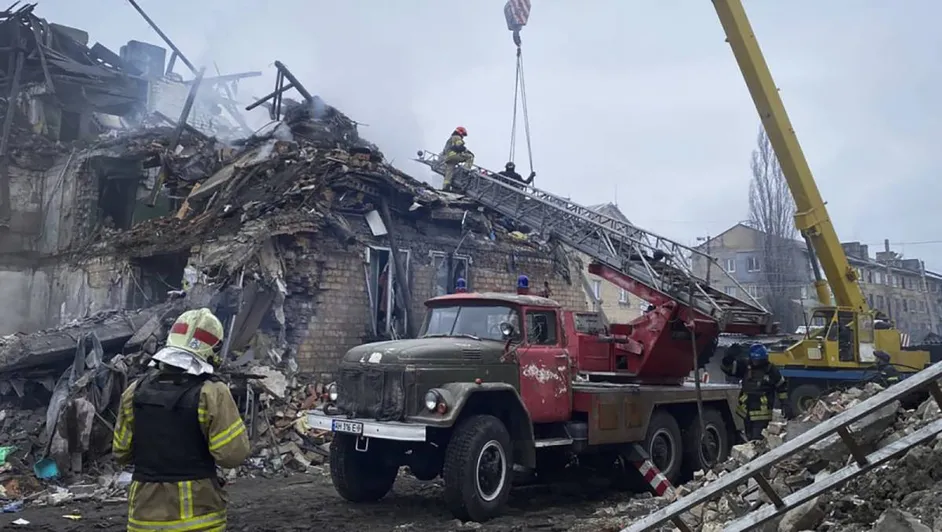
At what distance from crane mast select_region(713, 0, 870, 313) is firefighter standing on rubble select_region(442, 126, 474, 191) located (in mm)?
6124

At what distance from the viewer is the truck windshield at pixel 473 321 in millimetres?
8141

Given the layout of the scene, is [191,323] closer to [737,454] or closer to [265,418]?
[737,454]

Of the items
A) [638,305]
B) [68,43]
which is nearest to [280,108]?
[68,43]

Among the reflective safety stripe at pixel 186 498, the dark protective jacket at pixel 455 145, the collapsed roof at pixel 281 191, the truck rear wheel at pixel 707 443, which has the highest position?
the dark protective jacket at pixel 455 145

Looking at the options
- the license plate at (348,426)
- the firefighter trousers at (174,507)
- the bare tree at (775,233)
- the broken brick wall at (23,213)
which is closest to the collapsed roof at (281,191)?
the broken brick wall at (23,213)

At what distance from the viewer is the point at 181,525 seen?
353 cm

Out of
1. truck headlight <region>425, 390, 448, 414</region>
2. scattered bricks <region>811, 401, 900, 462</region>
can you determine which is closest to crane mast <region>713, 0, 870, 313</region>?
truck headlight <region>425, 390, 448, 414</region>

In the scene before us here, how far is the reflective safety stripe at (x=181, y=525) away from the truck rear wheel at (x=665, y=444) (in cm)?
661

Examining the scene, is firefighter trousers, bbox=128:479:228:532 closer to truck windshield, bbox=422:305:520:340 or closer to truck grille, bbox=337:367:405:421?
truck grille, bbox=337:367:405:421

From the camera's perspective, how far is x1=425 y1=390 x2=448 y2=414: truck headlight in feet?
22.9

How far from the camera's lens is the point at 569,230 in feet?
44.2

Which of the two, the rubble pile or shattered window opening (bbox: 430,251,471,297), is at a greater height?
shattered window opening (bbox: 430,251,471,297)

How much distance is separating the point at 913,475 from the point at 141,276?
14004 mm

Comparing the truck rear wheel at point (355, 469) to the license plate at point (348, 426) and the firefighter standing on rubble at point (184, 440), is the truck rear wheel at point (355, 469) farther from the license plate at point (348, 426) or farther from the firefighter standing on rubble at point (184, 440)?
the firefighter standing on rubble at point (184, 440)
